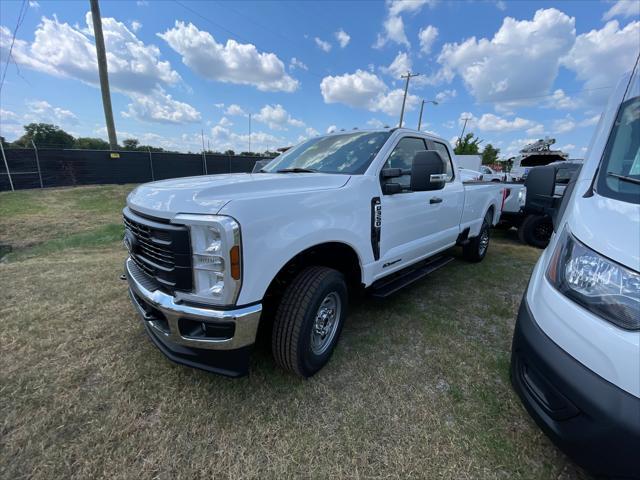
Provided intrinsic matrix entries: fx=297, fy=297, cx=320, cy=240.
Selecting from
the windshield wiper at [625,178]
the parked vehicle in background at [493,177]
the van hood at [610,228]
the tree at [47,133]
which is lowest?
the parked vehicle in background at [493,177]

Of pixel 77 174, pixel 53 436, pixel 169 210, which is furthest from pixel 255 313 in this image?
pixel 77 174

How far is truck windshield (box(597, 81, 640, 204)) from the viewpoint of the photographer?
1456 millimetres

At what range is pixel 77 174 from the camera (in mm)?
13219

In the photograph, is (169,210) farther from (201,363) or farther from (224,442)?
(224,442)

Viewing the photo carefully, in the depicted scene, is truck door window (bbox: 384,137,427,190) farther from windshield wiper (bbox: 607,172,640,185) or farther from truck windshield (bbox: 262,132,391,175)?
windshield wiper (bbox: 607,172,640,185)

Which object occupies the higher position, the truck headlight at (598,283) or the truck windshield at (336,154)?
the truck windshield at (336,154)

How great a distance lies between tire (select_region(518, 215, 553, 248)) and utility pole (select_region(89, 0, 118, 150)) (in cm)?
1648

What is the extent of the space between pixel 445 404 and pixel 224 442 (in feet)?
4.78

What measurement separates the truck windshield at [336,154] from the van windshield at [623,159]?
1530mm

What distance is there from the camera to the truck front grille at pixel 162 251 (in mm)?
1612

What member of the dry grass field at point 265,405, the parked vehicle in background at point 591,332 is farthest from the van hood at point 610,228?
the dry grass field at point 265,405

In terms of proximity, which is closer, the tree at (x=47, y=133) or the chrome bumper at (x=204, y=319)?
the chrome bumper at (x=204, y=319)

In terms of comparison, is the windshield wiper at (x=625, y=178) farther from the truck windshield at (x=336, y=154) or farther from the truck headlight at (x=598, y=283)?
the truck windshield at (x=336, y=154)

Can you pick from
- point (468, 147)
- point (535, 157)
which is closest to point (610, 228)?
point (535, 157)
